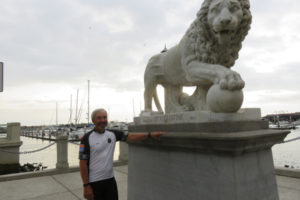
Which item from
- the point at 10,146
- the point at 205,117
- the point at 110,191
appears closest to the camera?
the point at 205,117

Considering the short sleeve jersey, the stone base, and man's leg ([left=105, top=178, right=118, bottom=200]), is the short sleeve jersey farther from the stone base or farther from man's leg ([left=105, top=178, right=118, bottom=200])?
the stone base

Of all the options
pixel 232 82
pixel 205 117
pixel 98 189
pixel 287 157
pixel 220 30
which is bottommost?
pixel 287 157

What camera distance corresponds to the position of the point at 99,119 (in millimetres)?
2713

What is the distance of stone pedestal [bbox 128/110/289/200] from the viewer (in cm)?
231

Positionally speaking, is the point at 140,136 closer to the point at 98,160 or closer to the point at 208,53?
the point at 98,160

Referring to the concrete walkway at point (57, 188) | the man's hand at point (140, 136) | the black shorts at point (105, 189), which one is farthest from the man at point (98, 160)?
the concrete walkway at point (57, 188)

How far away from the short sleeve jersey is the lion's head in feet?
5.30

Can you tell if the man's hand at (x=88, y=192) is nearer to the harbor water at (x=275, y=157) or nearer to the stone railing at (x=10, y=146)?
the harbor water at (x=275, y=157)

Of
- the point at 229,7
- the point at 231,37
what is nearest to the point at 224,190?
the point at 231,37

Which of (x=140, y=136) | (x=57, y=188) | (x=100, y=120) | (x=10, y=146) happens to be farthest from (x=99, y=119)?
(x=10, y=146)

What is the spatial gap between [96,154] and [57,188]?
12.7 feet

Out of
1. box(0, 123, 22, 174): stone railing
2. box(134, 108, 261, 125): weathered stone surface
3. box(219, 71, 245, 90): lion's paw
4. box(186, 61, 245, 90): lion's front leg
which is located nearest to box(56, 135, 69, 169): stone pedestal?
box(134, 108, 261, 125): weathered stone surface

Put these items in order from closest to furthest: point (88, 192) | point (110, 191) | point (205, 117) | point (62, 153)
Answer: point (88, 192) → point (205, 117) → point (110, 191) → point (62, 153)

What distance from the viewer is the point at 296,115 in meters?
58.2
